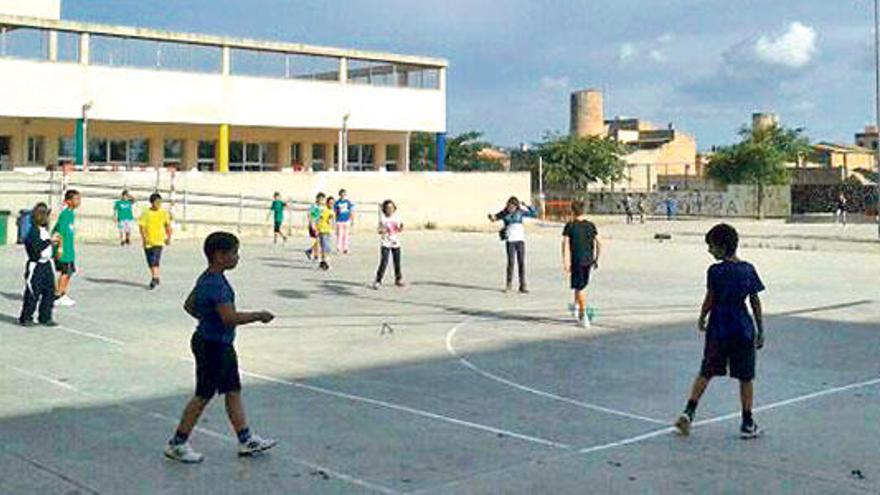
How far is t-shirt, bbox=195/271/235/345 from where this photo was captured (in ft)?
22.6

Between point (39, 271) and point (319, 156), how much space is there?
43.2 m

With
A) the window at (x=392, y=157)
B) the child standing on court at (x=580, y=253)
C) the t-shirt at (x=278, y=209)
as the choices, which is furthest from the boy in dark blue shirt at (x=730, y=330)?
the window at (x=392, y=157)

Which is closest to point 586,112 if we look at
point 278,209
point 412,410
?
point 278,209

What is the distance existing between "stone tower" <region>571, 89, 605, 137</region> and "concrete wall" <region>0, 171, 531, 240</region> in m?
63.4

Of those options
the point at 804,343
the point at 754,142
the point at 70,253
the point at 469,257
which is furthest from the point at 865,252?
the point at 754,142

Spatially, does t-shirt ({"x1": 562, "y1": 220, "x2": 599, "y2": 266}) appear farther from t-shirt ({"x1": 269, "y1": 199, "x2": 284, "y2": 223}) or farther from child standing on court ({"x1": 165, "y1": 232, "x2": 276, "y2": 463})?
t-shirt ({"x1": 269, "y1": 199, "x2": 284, "y2": 223})

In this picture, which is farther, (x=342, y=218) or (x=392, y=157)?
(x=392, y=157)

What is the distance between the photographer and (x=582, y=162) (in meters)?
84.1

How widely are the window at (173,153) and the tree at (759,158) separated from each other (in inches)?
1446

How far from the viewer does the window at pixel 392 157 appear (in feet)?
188

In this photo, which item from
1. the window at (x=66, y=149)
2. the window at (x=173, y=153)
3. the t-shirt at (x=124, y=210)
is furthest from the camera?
the window at (x=173, y=153)

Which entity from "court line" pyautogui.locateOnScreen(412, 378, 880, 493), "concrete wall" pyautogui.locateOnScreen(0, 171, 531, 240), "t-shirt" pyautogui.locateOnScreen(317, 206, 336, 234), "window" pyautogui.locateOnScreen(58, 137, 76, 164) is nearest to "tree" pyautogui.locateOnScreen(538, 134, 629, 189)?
"concrete wall" pyautogui.locateOnScreen(0, 171, 531, 240)

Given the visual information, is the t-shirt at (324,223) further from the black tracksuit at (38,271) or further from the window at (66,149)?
the window at (66,149)

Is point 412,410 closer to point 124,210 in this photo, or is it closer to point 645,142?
point 124,210
